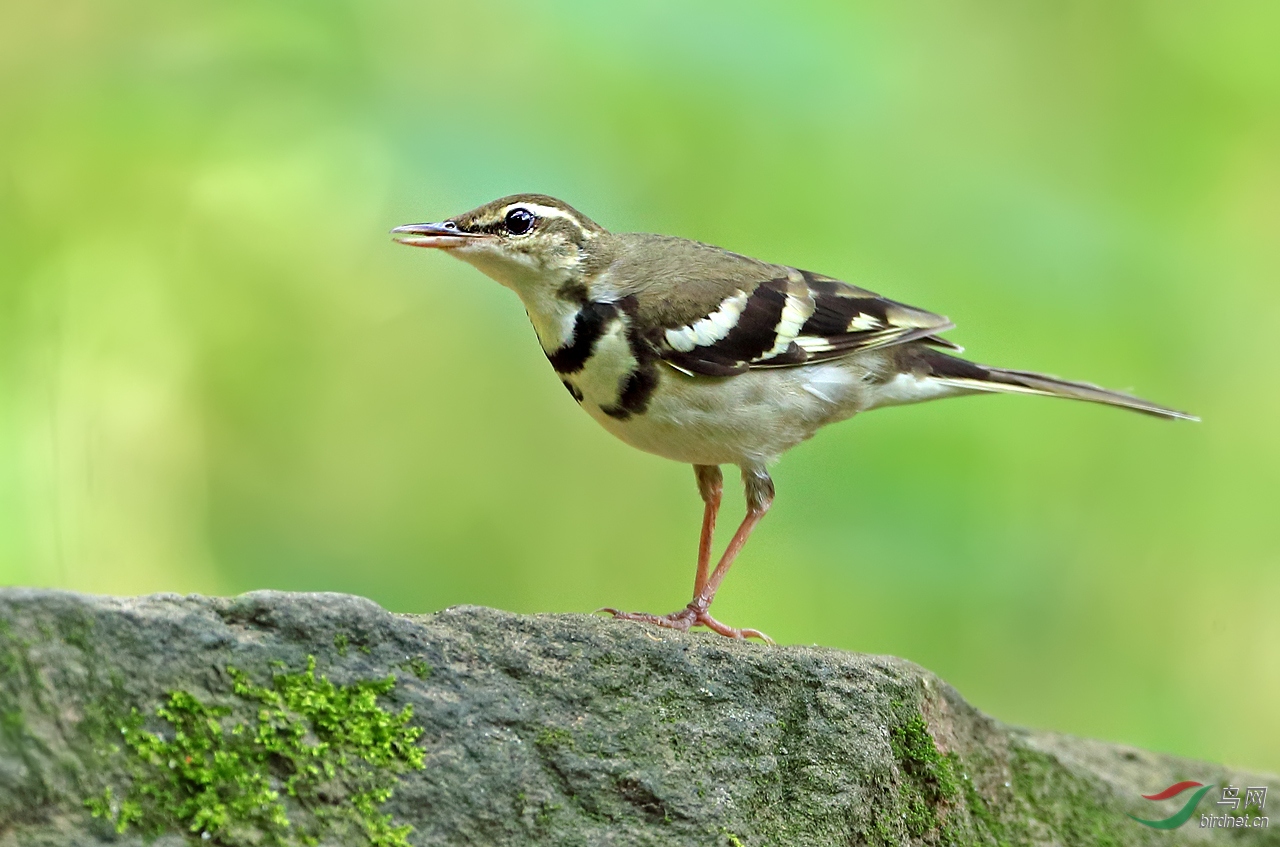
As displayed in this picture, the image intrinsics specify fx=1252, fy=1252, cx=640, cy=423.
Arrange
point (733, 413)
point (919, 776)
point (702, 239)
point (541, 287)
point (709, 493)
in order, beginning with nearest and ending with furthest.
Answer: point (919, 776), point (733, 413), point (541, 287), point (709, 493), point (702, 239)

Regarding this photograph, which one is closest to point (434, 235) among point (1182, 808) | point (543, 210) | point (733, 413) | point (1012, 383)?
point (543, 210)

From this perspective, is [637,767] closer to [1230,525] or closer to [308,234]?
[308,234]

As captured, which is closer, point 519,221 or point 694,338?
point 694,338

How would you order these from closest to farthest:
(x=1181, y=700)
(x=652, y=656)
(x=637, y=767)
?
(x=637, y=767) → (x=652, y=656) → (x=1181, y=700)

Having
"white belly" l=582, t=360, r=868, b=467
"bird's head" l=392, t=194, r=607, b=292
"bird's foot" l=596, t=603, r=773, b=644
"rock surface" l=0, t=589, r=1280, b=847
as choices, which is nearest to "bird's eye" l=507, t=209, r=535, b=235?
"bird's head" l=392, t=194, r=607, b=292

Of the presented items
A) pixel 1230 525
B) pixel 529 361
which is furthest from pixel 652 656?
pixel 1230 525

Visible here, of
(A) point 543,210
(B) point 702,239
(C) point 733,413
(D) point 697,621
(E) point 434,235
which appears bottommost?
(D) point 697,621

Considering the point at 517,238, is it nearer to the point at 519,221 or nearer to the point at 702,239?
the point at 519,221

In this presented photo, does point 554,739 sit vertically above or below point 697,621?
below
